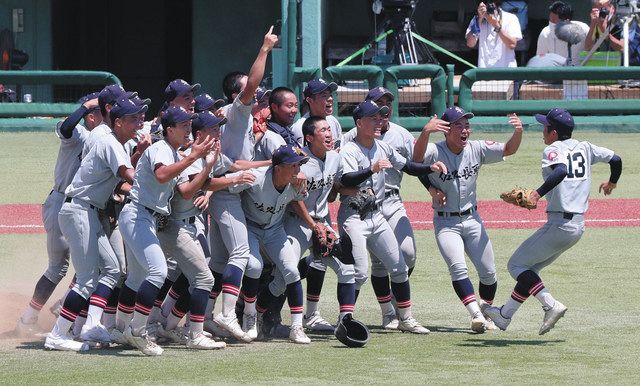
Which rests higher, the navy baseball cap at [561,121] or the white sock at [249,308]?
the navy baseball cap at [561,121]


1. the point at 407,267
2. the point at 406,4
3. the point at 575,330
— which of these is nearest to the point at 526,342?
the point at 575,330

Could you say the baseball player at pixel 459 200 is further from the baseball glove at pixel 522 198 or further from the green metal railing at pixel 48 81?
the green metal railing at pixel 48 81

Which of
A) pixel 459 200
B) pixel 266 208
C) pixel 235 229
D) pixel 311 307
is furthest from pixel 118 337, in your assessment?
pixel 459 200

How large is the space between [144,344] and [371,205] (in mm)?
1855

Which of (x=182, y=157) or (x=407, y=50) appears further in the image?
(x=407, y=50)

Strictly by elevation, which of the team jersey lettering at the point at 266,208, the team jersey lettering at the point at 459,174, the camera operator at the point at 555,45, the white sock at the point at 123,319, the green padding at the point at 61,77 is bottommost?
the white sock at the point at 123,319

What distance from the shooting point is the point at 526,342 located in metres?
8.20

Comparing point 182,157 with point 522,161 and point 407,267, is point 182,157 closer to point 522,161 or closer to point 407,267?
point 407,267

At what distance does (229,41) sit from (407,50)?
4715 millimetres

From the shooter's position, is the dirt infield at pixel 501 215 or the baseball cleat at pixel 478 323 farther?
the dirt infield at pixel 501 215

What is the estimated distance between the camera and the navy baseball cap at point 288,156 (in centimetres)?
797

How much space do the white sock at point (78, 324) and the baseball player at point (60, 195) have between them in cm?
45

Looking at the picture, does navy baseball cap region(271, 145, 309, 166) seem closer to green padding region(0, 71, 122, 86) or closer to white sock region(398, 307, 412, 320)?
white sock region(398, 307, 412, 320)

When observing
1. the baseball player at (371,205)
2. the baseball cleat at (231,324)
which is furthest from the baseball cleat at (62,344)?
the baseball player at (371,205)
